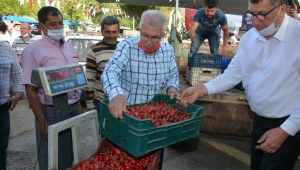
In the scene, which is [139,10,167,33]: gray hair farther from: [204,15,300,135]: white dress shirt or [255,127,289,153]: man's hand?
[255,127,289,153]: man's hand

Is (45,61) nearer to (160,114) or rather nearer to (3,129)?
(3,129)

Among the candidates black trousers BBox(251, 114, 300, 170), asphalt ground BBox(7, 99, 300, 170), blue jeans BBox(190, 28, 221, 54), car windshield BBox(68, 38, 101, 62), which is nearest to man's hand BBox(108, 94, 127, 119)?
black trousers BBox(251, 114, 300, 170)

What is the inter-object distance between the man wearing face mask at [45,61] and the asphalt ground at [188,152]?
5.12 feet

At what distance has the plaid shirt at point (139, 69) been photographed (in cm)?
230

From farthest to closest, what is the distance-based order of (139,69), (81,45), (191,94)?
(81,45), (191,94), (139,69)

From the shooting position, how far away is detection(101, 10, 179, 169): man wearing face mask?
2168 millimetres

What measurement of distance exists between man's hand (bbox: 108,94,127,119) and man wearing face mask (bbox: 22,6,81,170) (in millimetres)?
982

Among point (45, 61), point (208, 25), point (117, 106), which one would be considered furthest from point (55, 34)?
point (208, 25)

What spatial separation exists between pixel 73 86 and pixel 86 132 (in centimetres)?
329

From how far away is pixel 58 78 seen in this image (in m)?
1.94

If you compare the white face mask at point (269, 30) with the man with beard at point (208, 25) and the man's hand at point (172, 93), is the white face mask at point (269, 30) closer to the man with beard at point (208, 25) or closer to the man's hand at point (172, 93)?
the man's hand at point (172, 93)

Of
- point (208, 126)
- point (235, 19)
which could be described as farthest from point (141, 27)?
point (235, 19)

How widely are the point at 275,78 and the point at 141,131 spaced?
3.76 feet

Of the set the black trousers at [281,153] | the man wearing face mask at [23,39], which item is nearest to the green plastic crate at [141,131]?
the black trousers at [281,153]
